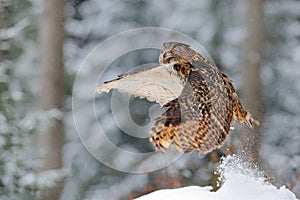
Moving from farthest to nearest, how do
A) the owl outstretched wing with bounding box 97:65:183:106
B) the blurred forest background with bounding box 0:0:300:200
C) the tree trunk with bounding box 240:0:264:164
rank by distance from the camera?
the tree trunk with bounding box 240:0:264:164 → the blurred forest background with bounding box 0:0:300:200 → the owl outstretched wing with bounding box 97:65:183:106

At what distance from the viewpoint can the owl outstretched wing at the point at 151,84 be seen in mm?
996

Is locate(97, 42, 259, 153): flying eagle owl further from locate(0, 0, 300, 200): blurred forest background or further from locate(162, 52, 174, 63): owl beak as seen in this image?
locate(0, 0, 300, 200): blurred forest background

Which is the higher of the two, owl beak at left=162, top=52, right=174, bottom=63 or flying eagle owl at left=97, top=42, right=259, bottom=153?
owl beak at left=162, top=52, right=174, bottom=63

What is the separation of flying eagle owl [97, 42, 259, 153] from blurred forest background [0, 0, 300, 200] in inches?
64.5

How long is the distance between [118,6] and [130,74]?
123 inches

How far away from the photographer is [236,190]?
104 centimetres

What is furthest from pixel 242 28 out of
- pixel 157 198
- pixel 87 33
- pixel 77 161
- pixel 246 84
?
pixel 157 198

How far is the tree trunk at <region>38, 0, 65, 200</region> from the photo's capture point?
3.31 m

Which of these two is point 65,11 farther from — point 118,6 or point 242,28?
point 242,28

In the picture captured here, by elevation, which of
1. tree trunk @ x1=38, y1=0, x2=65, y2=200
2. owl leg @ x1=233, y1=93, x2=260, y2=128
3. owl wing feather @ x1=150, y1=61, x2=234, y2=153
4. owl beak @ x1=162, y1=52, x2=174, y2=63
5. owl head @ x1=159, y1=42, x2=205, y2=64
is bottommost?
owl wing feather @ x1=150, y1=61, x2=234, y2=153

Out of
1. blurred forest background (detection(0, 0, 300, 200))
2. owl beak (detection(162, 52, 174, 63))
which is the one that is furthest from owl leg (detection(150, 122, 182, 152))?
blurred forest background (detection(0, 0, 300, 200))

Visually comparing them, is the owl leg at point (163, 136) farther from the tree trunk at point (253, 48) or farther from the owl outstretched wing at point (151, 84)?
the tree trunk at point (253, 48)

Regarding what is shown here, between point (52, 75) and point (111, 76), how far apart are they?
0.59m

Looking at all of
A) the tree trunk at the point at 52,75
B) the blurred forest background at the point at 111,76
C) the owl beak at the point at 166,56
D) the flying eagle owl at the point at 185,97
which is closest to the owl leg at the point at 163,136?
the flying eagle owl at the point at 185,97
